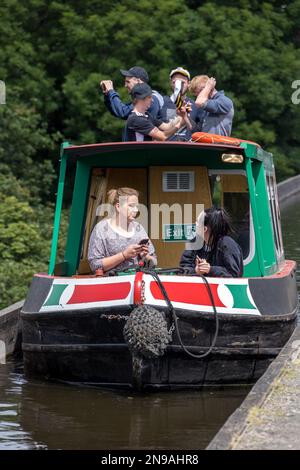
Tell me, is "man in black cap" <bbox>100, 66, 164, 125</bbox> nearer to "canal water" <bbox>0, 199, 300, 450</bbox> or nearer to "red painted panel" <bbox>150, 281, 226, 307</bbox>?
"red painted panel" <bbox>150, 281, 226, 307</bbox>

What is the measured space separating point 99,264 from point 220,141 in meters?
1.52

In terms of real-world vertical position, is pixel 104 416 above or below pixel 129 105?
below

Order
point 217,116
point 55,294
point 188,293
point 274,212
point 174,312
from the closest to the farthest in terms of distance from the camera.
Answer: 1. point 174,312
2. point 188,293
3. point 55,294
4. point 217,116
5. point 274,212

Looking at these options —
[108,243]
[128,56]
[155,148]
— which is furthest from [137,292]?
[128,56]

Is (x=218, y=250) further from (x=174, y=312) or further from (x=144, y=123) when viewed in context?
(x=144, y=123)

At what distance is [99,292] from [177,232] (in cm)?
179

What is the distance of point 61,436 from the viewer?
8430 mm

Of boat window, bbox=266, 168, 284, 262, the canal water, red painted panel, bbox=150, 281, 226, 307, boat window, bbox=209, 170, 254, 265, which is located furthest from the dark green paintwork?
the canal water

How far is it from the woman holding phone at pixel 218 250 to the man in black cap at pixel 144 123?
0.99 meters

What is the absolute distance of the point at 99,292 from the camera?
9.79 meters

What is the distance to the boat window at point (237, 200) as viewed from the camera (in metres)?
11.2

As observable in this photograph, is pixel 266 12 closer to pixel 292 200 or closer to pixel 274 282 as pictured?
pixel 292 200

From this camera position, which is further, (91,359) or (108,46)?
(108,46)
